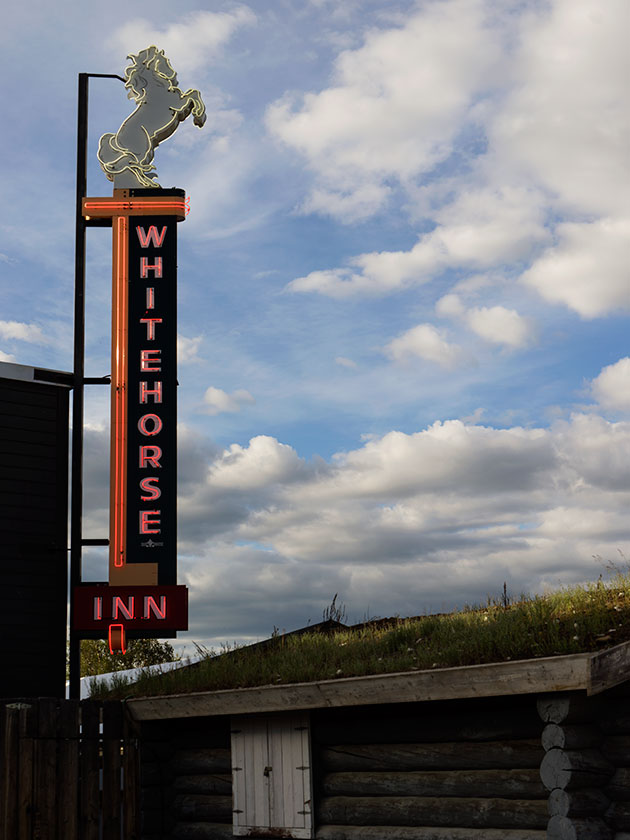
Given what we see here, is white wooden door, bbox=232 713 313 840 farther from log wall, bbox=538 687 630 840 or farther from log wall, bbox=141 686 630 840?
log wall, bbox=538 687 630 840

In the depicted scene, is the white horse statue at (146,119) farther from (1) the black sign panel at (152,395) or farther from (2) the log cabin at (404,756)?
(2) the log cabin at (404,756)

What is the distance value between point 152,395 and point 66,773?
7571 millimetres

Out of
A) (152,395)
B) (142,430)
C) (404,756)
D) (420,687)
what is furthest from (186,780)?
(152,395)

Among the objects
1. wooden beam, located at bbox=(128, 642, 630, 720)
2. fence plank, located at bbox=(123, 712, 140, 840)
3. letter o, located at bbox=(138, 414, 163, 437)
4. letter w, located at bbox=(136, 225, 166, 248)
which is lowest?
fence plank, located at bbox=(123, 712, 140, 840)

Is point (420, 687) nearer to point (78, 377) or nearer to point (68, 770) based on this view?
point (68, 770)

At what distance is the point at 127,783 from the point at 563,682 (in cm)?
640

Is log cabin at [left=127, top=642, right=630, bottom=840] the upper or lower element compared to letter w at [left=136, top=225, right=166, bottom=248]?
lower

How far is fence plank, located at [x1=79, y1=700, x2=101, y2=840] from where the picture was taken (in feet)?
41.8

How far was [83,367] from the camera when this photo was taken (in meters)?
18.9

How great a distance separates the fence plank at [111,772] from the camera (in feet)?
42.2

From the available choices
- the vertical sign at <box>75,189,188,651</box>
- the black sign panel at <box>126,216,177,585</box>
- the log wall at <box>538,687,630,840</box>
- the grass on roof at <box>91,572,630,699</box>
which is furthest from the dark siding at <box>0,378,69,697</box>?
the log wall at <box>538,687,630,840</box>

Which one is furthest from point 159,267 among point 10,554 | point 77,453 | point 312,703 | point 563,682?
point 563,682

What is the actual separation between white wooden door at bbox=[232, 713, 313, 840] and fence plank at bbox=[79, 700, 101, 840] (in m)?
1.82

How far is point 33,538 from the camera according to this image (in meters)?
17.5
